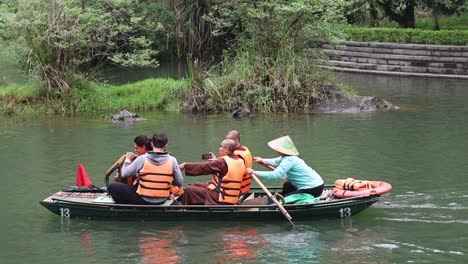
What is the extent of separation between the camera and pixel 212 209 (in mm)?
11469

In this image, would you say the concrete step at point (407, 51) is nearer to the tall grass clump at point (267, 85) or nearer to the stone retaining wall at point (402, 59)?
the stone retaining wall at point (402, 59)

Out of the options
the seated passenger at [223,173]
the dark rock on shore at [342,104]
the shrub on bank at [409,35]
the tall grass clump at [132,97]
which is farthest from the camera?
the shrub on bank at [409,35]

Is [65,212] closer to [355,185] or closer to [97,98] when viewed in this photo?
[355,185]

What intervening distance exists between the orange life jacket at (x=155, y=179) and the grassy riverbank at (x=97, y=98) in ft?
38.3

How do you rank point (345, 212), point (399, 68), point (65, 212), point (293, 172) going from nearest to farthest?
point (345, 212), point (293, 172), point (65, 212), point (399, 68)

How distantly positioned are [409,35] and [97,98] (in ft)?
44.4

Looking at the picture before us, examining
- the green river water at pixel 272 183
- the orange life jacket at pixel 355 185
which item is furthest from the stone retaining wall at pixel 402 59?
the orange life jacket at pixel 355 185

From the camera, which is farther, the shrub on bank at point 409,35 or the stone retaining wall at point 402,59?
the shrub on bank at point 409,35

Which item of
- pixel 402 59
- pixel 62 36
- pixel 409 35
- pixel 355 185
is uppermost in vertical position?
pixel 62 36

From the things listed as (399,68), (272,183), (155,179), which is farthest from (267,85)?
(155,179)

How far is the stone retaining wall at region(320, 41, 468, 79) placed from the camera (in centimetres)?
2977

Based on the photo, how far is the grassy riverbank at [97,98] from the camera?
75.0 ft

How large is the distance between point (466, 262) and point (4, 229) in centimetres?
625

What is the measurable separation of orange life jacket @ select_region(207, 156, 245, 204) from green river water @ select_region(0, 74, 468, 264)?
387 millimetres
